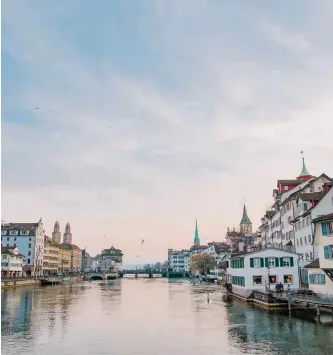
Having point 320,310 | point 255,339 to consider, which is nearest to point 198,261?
point 320,310

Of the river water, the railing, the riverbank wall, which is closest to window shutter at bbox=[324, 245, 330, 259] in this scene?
the railing

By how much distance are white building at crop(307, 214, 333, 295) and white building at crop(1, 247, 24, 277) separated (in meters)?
105

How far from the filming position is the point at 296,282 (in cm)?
6056

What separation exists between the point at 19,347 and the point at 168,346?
1250 centimetres

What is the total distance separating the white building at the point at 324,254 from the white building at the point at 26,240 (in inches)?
5274

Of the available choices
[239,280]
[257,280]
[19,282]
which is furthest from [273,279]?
[19,282]

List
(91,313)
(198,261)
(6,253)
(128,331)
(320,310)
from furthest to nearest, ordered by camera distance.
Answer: (198,261), (6,253), (91,313), (320,310), (128,331)

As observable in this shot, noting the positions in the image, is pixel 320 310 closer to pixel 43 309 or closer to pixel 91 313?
pixel 91 313

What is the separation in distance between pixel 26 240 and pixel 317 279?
13661 centimetres

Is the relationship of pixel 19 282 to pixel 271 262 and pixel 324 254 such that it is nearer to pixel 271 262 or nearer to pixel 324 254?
pixel 271 262

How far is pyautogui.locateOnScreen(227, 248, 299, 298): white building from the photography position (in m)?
60.7

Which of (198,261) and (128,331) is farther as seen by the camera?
(198,261)

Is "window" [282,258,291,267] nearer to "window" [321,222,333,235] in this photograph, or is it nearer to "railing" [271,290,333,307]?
"railing" [271,290,333,307]

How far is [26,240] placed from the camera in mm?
163125
